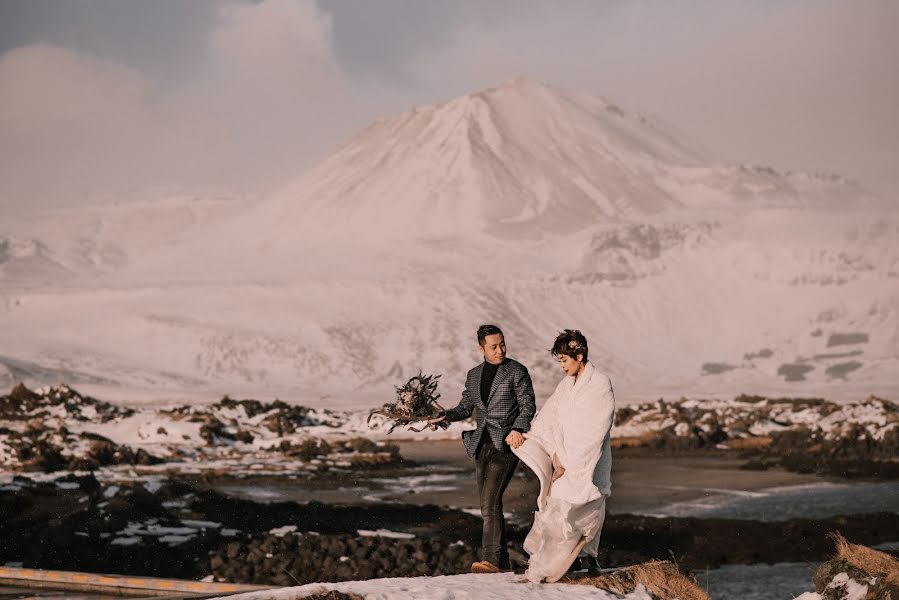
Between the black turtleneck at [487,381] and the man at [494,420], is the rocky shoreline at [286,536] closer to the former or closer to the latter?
the man at [494,420]

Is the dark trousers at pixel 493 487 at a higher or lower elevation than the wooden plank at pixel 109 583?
higher

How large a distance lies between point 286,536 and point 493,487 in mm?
8040

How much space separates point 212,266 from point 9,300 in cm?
2604

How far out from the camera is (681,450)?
40.8 m

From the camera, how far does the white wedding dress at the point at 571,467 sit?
1019 cm

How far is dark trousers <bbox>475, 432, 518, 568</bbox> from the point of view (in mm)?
10828

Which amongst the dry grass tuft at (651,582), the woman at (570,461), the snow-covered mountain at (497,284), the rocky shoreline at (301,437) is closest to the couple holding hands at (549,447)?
the woman at (570,461)

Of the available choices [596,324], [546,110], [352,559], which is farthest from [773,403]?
[546,110]

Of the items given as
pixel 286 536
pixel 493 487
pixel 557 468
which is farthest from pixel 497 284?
pixel 557 468

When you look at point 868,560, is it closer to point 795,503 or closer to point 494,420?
point 494,420

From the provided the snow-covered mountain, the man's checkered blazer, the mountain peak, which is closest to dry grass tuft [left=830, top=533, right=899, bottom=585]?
the man's checkered blazer

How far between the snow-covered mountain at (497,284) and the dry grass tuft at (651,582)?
243 feet

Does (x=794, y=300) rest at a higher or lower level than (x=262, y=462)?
higher

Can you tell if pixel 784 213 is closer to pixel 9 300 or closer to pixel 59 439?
pixel 9 300
